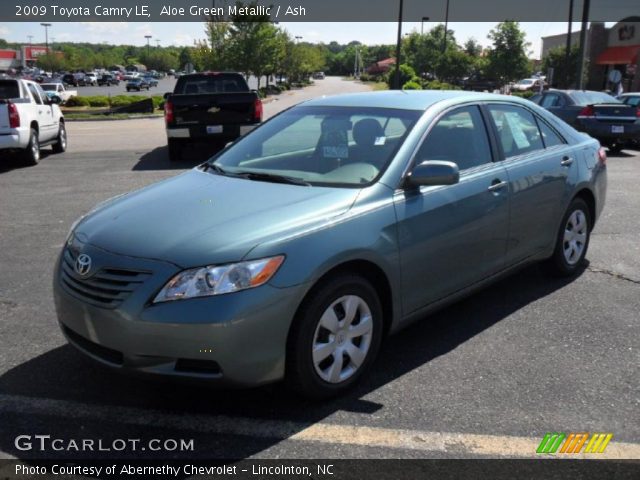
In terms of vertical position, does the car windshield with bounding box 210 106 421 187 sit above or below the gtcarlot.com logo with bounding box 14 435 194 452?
above

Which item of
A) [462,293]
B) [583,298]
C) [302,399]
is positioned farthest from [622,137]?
[302,399]

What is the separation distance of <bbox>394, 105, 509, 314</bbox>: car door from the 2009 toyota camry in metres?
0.01

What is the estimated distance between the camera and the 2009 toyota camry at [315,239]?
3.20 m

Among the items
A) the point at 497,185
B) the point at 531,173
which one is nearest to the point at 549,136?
the point at 531,173

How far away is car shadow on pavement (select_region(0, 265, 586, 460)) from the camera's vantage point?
3279 mm

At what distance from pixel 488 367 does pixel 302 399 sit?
1.24m

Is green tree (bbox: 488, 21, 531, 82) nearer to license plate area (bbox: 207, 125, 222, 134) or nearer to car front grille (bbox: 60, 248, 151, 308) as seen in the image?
license plate area (bbox: 207, 125, 222, 134)

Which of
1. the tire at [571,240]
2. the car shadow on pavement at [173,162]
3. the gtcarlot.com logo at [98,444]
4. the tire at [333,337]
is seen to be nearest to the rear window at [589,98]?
the car shadow on pavement at [173,162]

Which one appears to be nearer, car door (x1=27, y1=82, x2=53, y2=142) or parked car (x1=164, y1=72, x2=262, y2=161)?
parked car (x1=164, y1=72, x2=262, y2=161)

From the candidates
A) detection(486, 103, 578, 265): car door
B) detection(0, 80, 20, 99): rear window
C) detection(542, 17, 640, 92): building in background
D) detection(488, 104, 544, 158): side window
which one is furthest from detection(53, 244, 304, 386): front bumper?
detection(542, 17, 640, 92): building in background

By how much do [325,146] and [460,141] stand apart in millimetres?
944

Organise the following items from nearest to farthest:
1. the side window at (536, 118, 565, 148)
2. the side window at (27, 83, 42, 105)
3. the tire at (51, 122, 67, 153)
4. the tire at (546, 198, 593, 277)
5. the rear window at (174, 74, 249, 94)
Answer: the side window at (536, 118, 565, 148) → the tire at (546, 198, 593, 277) → the side window at (27, 83, 42, 105) → the rear window at (174, 74, 249, 94) → the tire at (51, 122, 67, 153)

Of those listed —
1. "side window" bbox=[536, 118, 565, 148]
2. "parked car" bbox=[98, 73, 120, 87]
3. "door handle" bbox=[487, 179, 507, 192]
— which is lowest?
"door handle" bbox=[487, 179, 507, 192]

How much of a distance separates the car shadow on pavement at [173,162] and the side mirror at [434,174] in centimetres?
960
